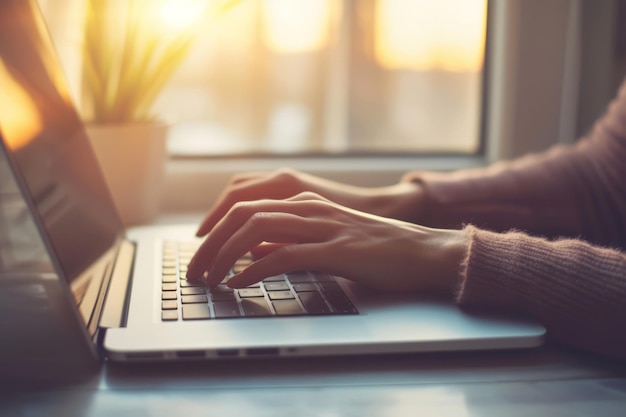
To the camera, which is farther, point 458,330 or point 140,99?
point 140,99

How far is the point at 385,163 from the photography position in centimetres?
108

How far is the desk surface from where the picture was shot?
0.39m

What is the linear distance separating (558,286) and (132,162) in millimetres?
578

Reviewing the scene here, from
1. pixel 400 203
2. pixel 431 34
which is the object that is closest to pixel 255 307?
pixel 400 203

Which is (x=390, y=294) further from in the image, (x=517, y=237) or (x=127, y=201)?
(x=127, y=201)

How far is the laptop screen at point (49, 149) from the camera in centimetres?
48

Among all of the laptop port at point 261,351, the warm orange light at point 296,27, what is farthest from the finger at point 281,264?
the warm orange light at point 296,27

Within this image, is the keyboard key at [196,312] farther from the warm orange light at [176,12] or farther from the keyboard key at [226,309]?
the warm orange light at [176,12]

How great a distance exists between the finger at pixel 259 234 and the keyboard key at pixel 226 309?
0.14 ft

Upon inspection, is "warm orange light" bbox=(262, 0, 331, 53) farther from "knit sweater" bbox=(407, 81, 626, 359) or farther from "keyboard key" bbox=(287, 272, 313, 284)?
"keyboard key" bbox=(287, 272, 313, 284)

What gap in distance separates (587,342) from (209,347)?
26 centimetres

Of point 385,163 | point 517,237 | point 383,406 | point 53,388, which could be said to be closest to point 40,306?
point 53,388

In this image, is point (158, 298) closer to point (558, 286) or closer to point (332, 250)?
point (332, 250)

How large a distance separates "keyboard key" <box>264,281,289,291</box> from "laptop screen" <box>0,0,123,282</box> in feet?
0.49
